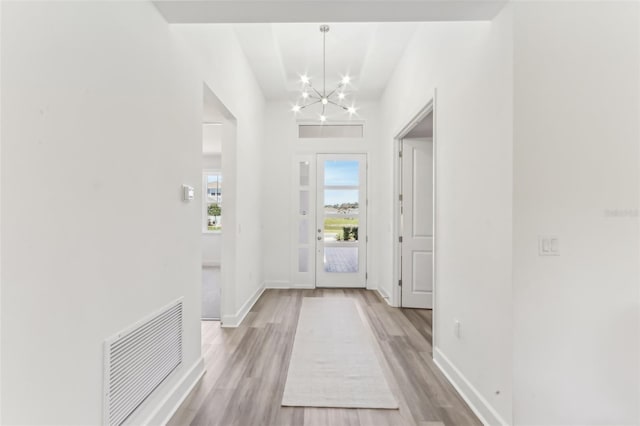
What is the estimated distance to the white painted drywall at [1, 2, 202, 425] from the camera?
97 cm

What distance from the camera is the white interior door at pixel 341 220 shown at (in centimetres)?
503

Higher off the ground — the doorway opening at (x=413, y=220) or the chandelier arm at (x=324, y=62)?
the chandelier arm at (x=324, y=62)

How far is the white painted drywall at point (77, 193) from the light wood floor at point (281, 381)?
414mm

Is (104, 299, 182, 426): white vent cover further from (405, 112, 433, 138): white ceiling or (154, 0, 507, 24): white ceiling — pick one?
(405, 112, 433, 138): white ceiling

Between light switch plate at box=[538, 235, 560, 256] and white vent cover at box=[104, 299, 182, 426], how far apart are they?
2.15 metres

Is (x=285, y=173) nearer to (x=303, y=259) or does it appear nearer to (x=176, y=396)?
(x=303, y=259)

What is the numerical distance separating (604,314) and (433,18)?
6.19ft

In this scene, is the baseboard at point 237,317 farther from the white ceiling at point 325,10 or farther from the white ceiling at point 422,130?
the white ceiling at point 422,130

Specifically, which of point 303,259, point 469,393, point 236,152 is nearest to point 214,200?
point 303,259

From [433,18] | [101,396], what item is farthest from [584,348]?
[101,396]

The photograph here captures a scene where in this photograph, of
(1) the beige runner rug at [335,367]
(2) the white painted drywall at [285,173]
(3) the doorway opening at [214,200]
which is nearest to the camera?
(1) the beige runner rug at [335,367]

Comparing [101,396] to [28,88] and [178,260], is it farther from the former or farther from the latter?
[28,88]

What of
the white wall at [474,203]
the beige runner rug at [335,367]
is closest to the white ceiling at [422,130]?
the white wall at [474,203]

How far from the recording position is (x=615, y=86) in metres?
1.59
